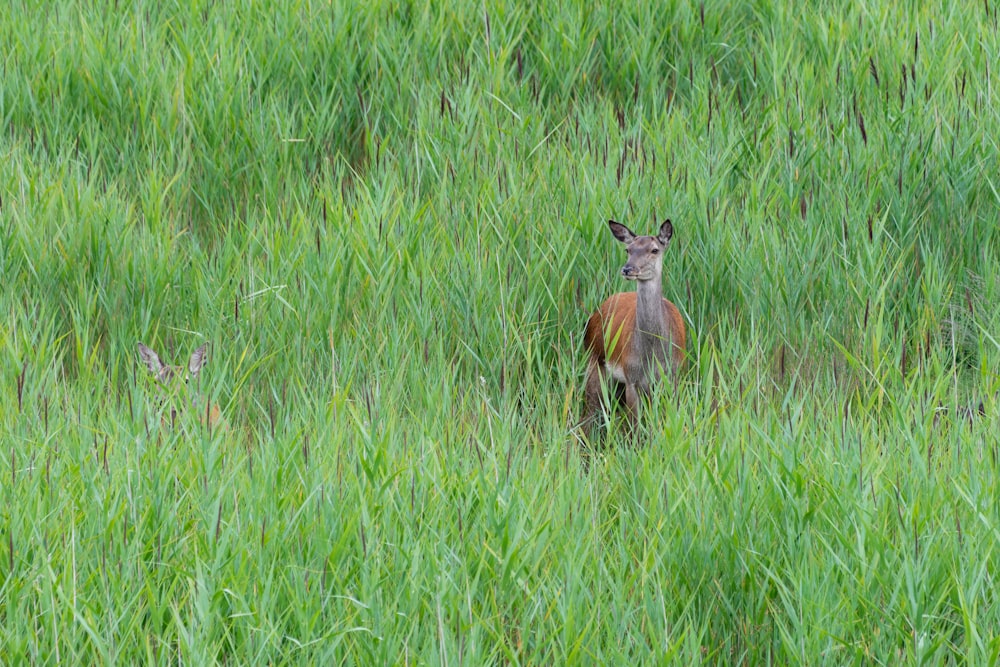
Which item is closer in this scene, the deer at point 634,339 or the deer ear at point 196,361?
the deer ear at point 196,361

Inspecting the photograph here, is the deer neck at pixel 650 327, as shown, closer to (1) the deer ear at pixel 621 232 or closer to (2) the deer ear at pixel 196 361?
(1) the deer ear at pixel 621 232

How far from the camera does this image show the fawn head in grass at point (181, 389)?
363cm

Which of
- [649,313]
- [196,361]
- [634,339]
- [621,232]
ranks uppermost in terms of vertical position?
[621,232]

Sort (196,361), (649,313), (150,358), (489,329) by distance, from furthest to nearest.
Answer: (649,313), (489,329), (150,358), (196,361)

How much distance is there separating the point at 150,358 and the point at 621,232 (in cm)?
185

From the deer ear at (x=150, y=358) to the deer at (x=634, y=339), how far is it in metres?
1.64

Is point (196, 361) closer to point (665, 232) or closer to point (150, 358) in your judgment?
point (150, 358)

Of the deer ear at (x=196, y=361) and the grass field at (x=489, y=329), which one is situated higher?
the grass field at (x=489, y=329)

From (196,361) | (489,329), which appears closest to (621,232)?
(489,329)

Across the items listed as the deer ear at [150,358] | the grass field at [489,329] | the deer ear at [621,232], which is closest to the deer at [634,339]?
the deer ear at [621,232]

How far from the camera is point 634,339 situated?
5.12m

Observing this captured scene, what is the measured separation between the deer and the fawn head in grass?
1531 mm

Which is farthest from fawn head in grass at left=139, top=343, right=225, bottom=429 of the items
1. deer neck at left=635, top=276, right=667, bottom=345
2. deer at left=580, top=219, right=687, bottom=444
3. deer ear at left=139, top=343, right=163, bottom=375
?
deer neck at left=635, top=276, right=667, bottom=345

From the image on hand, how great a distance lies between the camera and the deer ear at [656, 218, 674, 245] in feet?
15.8
